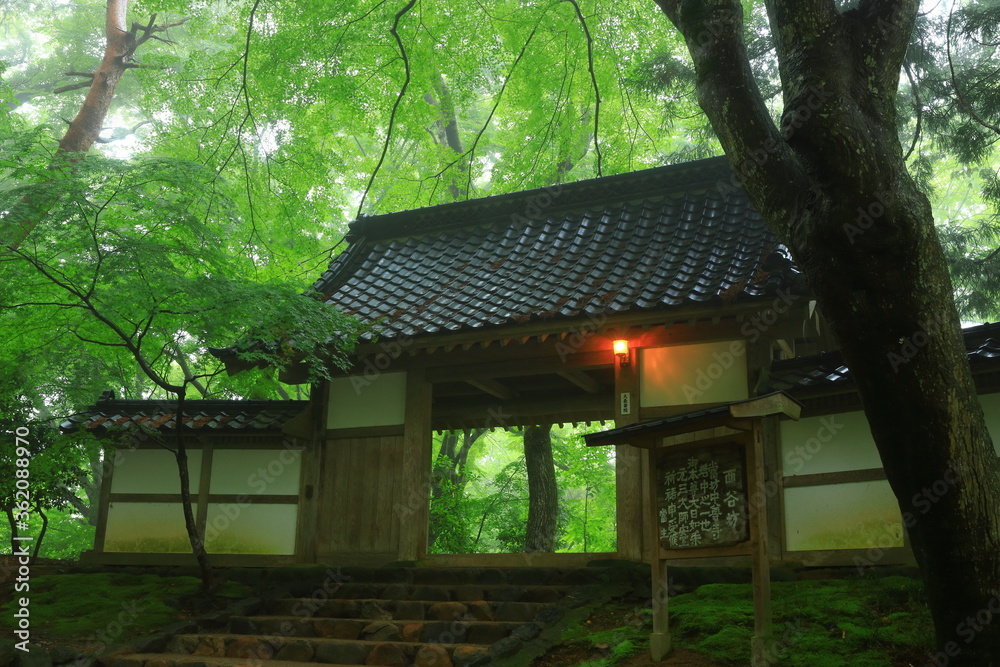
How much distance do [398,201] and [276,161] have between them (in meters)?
6.19

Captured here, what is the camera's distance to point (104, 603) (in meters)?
9.45

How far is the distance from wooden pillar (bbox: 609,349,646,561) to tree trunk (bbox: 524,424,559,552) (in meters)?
6.17

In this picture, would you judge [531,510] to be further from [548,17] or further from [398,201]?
[548,17]

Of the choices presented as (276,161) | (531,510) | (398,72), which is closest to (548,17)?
(398,72)

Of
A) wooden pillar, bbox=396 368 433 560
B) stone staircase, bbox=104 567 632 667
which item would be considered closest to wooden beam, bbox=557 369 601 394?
wooden pillar, bbox=396 368 433 560

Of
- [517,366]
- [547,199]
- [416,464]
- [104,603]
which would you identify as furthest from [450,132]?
[104,603]

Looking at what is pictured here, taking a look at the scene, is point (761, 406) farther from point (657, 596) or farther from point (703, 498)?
point (657, 596)

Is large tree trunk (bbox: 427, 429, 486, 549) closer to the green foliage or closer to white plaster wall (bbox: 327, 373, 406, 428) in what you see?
the green foliage

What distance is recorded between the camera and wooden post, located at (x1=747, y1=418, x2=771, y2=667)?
5.96 meters

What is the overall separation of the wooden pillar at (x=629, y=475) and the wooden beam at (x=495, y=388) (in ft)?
7.04

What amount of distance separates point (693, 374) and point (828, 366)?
1.48 meters

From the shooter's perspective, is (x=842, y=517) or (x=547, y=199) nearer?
(x=842, y=517)

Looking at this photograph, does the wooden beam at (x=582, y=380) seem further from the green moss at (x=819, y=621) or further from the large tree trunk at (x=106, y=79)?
the large tree trunk at (x=106, y=79)

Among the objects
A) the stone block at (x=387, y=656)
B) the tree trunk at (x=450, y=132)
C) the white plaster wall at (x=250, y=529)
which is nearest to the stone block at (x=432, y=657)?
the stone block at (x=387, y=656)
